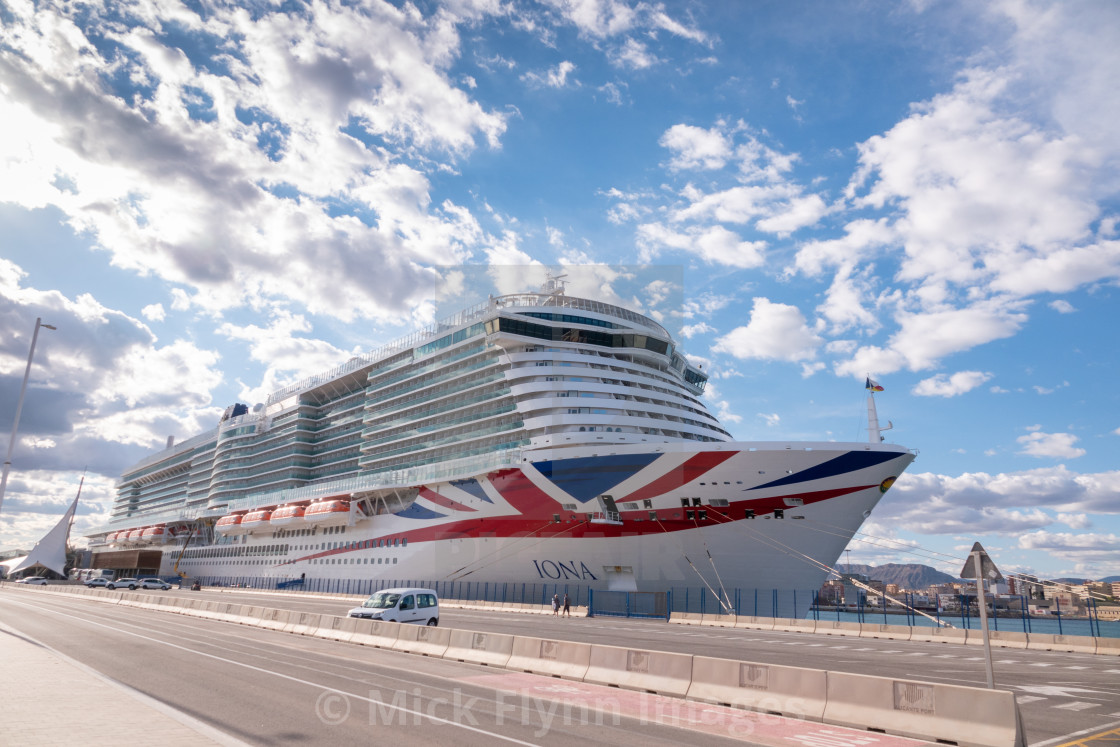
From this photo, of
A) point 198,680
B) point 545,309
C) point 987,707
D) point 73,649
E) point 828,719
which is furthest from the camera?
point 545,309

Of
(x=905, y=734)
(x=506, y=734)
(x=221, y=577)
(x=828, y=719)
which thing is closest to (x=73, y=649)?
(x=506, y=734)

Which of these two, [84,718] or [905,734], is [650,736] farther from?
[84,718]

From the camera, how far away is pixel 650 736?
8.65 m

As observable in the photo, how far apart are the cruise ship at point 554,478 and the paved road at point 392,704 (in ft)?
47.6

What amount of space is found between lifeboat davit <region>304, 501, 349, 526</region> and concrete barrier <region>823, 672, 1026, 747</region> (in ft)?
131

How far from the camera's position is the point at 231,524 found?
2391 inches

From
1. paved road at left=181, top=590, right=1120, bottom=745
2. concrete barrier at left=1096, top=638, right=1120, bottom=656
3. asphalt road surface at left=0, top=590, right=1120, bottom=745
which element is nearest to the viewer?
asphalt road surface at left=0, top=590, right=1120, bottom=745

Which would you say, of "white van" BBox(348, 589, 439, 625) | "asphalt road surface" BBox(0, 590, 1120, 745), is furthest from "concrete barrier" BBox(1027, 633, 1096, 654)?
"white van" BBox(348, 589, 439, 625)

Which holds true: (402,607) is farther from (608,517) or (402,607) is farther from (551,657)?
(608,517)

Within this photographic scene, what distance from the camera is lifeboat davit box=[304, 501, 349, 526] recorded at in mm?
44750

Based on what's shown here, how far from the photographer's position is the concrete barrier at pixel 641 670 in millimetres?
11672

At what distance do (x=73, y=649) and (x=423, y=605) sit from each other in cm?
1023

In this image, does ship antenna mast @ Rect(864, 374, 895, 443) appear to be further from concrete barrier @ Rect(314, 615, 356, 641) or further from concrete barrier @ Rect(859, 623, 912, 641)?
concrete barrier @ Rect(314, 615, 356, 641)

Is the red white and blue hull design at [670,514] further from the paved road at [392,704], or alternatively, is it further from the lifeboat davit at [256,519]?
the lifeboat davit at [256,519]
